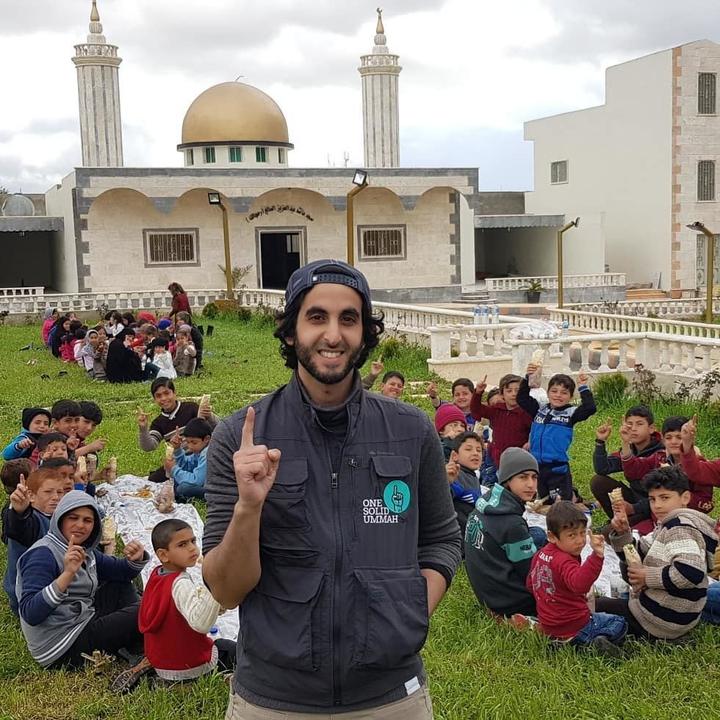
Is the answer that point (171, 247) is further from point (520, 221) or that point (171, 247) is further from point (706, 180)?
point (706, 180)

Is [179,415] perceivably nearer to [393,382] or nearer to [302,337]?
[393,382]

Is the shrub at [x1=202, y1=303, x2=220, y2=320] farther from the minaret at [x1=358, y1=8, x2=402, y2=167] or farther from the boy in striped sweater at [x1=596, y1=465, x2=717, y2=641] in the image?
the boy in striped sweater at [x1=596, y1=465, x2=717, y2=641]

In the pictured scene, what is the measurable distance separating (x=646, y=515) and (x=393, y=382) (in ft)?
8.99

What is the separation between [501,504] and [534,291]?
28.5 meters

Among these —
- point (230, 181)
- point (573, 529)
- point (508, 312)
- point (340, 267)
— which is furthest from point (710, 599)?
point (230, 181)

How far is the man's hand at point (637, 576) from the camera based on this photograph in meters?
4.70

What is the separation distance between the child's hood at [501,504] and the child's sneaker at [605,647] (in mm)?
761

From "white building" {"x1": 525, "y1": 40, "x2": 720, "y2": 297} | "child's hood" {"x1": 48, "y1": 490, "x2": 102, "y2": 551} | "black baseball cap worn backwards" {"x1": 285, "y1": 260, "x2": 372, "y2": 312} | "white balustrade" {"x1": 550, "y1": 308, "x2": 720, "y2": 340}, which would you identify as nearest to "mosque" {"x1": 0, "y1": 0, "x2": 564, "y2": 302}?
"white building" {"x1": 525, "y1": 40, "x2": 720, "y2": 297}

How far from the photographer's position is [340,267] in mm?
2533

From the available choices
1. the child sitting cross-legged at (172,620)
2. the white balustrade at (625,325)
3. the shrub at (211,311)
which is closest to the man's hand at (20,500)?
the child sitting cross-legged at (172,620)

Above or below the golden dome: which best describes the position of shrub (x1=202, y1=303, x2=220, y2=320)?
below

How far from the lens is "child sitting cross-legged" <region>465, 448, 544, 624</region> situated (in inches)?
202

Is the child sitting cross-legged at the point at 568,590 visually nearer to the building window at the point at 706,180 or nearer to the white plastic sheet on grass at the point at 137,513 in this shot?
the white plastic sheet on grass at the point at 137,513

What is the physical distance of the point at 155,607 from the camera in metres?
4.53
